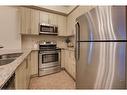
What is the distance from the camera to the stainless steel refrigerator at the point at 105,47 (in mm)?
1093

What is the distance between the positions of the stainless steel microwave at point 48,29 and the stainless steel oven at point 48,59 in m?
0.43

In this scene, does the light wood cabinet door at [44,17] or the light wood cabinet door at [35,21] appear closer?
the light wood cabinet door at [35,21]

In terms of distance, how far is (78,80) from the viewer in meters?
1.86

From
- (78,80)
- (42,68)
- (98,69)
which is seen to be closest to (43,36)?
(42,68)

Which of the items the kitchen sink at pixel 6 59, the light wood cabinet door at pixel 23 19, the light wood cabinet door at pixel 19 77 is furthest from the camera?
the light wood cabinet door at pixel 23 19

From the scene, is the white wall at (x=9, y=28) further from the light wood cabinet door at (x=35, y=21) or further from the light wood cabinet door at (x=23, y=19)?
the light wood cabinet door at (x=35, y=21)

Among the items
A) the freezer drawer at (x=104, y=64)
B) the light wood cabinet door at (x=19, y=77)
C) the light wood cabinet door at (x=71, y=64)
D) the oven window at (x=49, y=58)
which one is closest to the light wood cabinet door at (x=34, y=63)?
the oven window at (x=49, y=58)

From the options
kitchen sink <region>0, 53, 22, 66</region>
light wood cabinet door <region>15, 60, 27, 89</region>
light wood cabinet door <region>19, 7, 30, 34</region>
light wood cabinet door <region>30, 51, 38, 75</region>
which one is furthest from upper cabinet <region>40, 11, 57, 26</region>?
light wood cabinet door <region>15, 60, 27, 89</region>

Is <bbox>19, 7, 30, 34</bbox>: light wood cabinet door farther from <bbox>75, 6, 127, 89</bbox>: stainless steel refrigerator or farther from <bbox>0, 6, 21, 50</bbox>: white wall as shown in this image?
<bbox>75, 6, 127, 89</bbox>: stainless steel refrigerator

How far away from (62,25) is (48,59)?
1.37m

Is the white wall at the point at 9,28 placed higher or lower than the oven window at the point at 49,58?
higher

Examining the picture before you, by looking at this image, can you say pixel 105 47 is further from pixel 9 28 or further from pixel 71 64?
pixel 9 28
